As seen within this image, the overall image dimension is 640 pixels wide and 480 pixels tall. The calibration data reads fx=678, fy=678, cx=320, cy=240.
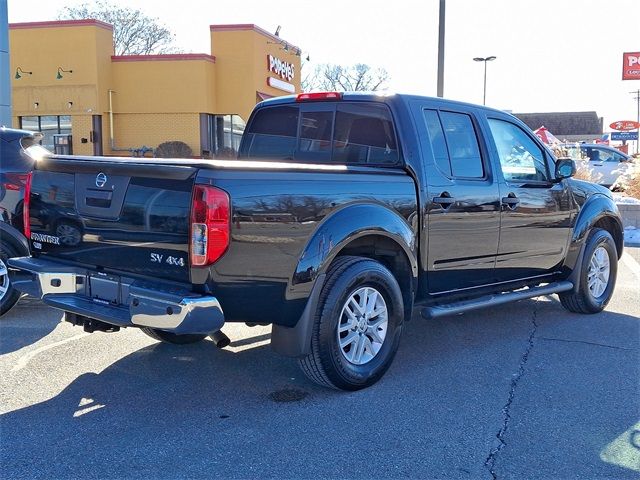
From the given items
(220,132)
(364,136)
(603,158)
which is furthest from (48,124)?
(364,136)

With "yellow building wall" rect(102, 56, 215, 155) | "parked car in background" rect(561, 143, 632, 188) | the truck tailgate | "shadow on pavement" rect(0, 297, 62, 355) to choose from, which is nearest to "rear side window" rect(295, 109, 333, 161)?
the truck tailgate

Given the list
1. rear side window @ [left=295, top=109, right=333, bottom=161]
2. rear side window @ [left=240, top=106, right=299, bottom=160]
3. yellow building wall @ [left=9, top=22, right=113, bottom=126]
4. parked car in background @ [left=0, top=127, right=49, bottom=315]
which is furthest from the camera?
yellow building wall @ [left=9, top=22, right=113, bottom=126]

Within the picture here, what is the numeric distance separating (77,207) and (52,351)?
164 cm

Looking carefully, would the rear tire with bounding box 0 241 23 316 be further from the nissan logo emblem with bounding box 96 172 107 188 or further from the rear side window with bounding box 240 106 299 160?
the nissan logo emblem with bounding box 96 172 107 188

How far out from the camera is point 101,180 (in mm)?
4168

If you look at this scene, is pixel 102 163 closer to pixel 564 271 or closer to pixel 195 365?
→ pixel 195 365

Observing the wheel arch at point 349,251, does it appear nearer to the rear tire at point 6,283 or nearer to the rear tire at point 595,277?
the rear tire at point 595,277

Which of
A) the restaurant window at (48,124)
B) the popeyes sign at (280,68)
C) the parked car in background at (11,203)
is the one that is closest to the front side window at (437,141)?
the parked car in background at (11,203)

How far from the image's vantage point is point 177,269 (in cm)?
383

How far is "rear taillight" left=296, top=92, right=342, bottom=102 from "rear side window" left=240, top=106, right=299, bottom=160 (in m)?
0.13

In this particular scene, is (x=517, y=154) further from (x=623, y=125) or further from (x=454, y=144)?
(x=623, y=125)

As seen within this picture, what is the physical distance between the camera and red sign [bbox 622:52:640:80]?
26583mm

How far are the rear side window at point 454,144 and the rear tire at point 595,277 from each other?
6.21 ft

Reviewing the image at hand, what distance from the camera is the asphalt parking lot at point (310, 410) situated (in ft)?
11.5
